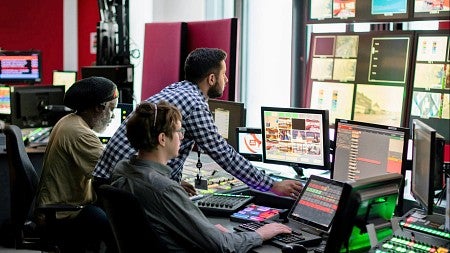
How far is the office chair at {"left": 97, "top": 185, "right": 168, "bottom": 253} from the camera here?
2.13 metres

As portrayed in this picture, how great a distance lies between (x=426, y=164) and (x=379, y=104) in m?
1.37

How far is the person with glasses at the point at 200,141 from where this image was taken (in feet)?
9.96

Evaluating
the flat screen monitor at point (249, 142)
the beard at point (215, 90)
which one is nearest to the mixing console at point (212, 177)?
the flat screen monitor at point (249, 142)

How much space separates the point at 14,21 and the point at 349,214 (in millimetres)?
8154

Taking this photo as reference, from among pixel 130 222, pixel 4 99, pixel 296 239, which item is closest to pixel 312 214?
pixel 296 239

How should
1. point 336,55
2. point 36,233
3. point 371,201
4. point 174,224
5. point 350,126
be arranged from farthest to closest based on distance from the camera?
point 336,55, point 36,233, point 350,126, point 174,224, point 371,201

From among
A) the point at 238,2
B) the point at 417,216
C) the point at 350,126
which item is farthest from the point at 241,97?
the point at 417,216

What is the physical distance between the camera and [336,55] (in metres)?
4.26

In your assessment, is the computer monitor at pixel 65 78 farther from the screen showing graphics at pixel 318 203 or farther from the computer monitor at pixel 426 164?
the computer monitor at pixel 426 164

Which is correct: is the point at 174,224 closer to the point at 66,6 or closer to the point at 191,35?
the point at 191,35

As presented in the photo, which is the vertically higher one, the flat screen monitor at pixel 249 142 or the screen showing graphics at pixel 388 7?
the screen showing graphics at pixel 388 7

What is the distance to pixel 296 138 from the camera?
3.75 meters

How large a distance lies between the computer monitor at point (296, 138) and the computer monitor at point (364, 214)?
132 cm

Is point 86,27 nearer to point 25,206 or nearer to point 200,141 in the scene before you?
point 25,206
